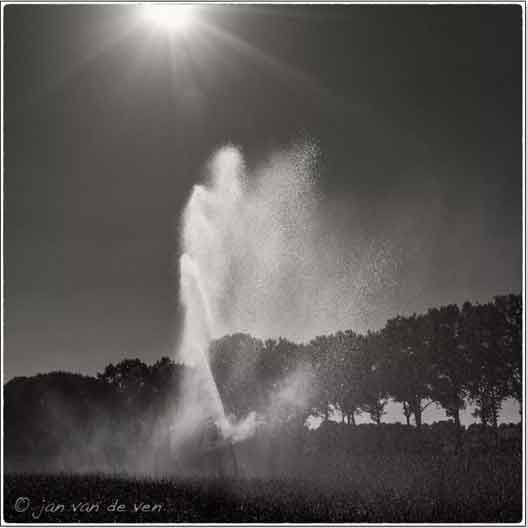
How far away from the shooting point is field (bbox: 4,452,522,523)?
15.9 meters

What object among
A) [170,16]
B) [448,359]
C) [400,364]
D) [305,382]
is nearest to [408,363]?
[400,364]

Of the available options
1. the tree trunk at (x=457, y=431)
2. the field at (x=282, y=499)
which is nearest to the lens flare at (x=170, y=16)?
the field at (x=282, y=499)

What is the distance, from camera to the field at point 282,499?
627 inches

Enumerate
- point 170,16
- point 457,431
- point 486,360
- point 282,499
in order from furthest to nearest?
point 486,360 < point 457,431 < point 170,16 < point 282,499

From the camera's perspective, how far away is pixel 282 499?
1742 centimetres

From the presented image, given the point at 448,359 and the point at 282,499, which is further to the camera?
the point at 448,359

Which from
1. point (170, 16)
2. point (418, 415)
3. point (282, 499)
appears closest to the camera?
point (282, 499)

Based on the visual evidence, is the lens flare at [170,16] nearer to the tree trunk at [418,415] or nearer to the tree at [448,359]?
the tree at [448,359]

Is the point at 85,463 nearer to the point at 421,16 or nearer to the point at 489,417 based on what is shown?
the point at 489,417

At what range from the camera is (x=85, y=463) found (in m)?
40.9

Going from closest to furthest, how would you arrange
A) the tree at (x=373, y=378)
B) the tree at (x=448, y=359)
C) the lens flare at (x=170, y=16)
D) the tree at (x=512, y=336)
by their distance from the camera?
the lens flare at (x=170, y=16) → the tree at (x=512, y=336) → the tree at (x=448, y=359) → the tree at (x=373, y=378)

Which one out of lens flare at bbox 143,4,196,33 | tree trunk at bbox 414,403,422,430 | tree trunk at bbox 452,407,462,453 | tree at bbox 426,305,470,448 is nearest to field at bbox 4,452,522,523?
tree trunk at bbox 452,407,462,453

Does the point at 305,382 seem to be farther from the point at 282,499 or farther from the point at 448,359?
the point at 282,499

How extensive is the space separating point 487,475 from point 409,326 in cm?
1193
